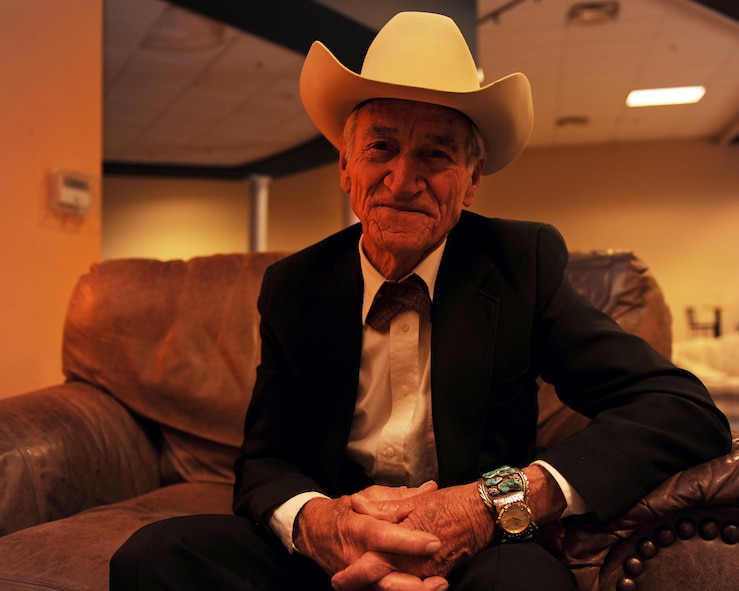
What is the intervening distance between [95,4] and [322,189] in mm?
7812

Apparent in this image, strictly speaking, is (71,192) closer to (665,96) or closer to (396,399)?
(396,399)

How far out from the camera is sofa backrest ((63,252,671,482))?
71.0 inches

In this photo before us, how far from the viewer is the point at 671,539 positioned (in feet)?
3.08

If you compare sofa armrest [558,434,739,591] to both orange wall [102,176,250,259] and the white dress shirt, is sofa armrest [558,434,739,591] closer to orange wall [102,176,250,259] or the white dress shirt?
the white dress shirt

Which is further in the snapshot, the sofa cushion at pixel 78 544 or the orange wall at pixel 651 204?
the orange wall at pixel 651 204

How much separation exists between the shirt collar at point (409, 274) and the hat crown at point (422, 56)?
0.96ft

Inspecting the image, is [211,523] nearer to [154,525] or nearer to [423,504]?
[154,525]

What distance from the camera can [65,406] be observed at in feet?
5.31

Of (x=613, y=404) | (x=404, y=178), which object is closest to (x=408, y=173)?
(x=404, y=178)

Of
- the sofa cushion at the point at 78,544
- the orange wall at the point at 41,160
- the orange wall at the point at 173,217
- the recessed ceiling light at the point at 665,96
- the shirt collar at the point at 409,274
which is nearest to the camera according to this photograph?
the sofa cushion at the point at 78,544

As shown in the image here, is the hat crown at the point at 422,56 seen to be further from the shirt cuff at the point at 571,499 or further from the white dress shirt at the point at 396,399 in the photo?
the shirt cuff at the point at 571,499

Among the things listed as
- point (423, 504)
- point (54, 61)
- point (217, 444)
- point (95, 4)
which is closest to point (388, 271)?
point (423, 504)

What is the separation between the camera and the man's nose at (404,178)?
45.9 inches

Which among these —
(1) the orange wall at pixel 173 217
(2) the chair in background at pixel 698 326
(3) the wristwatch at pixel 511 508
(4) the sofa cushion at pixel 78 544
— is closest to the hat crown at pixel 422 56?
(3) the wristwatch at pixel 511 508
